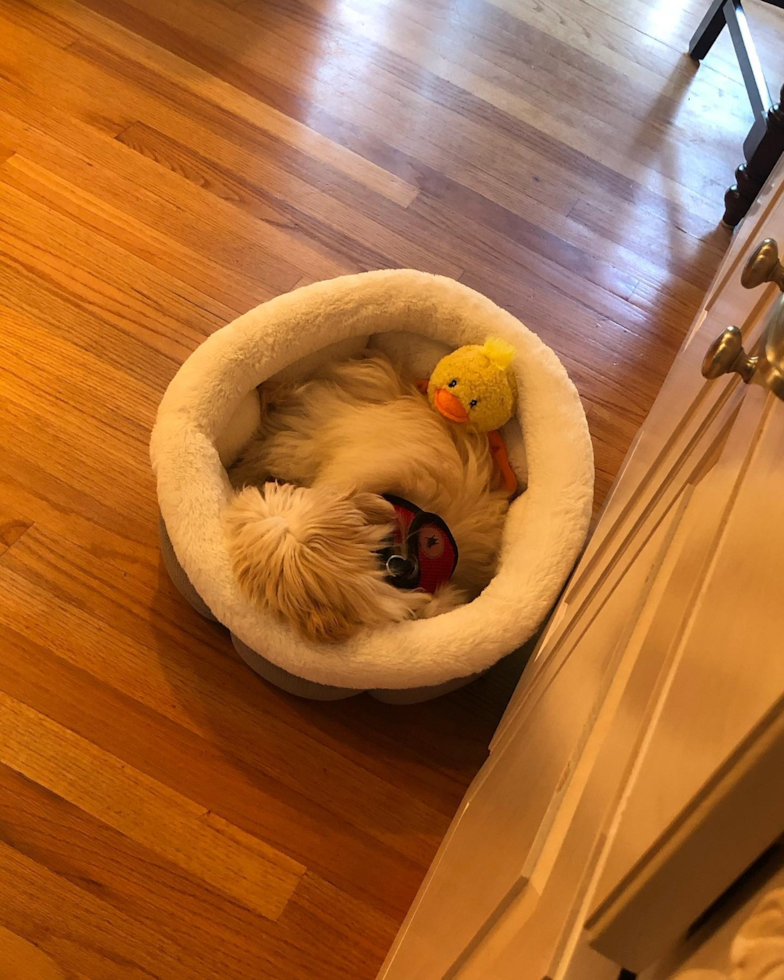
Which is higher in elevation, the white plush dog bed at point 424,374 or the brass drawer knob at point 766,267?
the brass drawer knob at point 766,267

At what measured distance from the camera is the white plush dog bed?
3.47 feet

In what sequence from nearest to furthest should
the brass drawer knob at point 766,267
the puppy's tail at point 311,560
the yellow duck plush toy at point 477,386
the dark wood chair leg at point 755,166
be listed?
the brass drawer knob at point 766,267, the puppy's tail at point 311,560, the yellow duck plush toy at point 477,386, the dark wood chair leg at point 755,166

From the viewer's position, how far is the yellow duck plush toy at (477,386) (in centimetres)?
125

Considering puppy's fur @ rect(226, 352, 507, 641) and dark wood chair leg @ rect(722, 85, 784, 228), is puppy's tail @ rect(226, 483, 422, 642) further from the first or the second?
dark wood chair leg @ rect(722, 85, 784, 228)

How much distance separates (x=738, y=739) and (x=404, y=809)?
3.27 feet

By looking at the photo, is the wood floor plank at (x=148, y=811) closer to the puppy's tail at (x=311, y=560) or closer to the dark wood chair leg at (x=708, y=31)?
the puppy's tail at (x=311, y=560)

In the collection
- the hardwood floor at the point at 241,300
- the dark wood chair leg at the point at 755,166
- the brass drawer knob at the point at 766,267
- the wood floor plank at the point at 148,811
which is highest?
the brass drawer knob at the point at 766,267

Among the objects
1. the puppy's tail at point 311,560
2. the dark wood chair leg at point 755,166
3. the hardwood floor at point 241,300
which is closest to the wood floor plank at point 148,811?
the hardwood floor at point 241,300

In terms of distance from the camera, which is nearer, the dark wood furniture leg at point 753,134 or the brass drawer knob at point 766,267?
the brass drawer knob at point 766,267

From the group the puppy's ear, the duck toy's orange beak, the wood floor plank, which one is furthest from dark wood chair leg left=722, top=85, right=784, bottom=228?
the wood floor plank

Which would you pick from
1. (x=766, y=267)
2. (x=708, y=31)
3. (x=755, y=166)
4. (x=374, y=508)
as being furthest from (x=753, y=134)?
(x=766, y=267)

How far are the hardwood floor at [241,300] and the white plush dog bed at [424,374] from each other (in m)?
0.15

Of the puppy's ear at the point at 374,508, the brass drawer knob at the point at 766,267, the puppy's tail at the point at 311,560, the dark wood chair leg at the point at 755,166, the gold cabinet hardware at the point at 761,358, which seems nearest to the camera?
the gold cabinet hardware at the point at 761,358

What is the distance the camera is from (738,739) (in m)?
0.28
